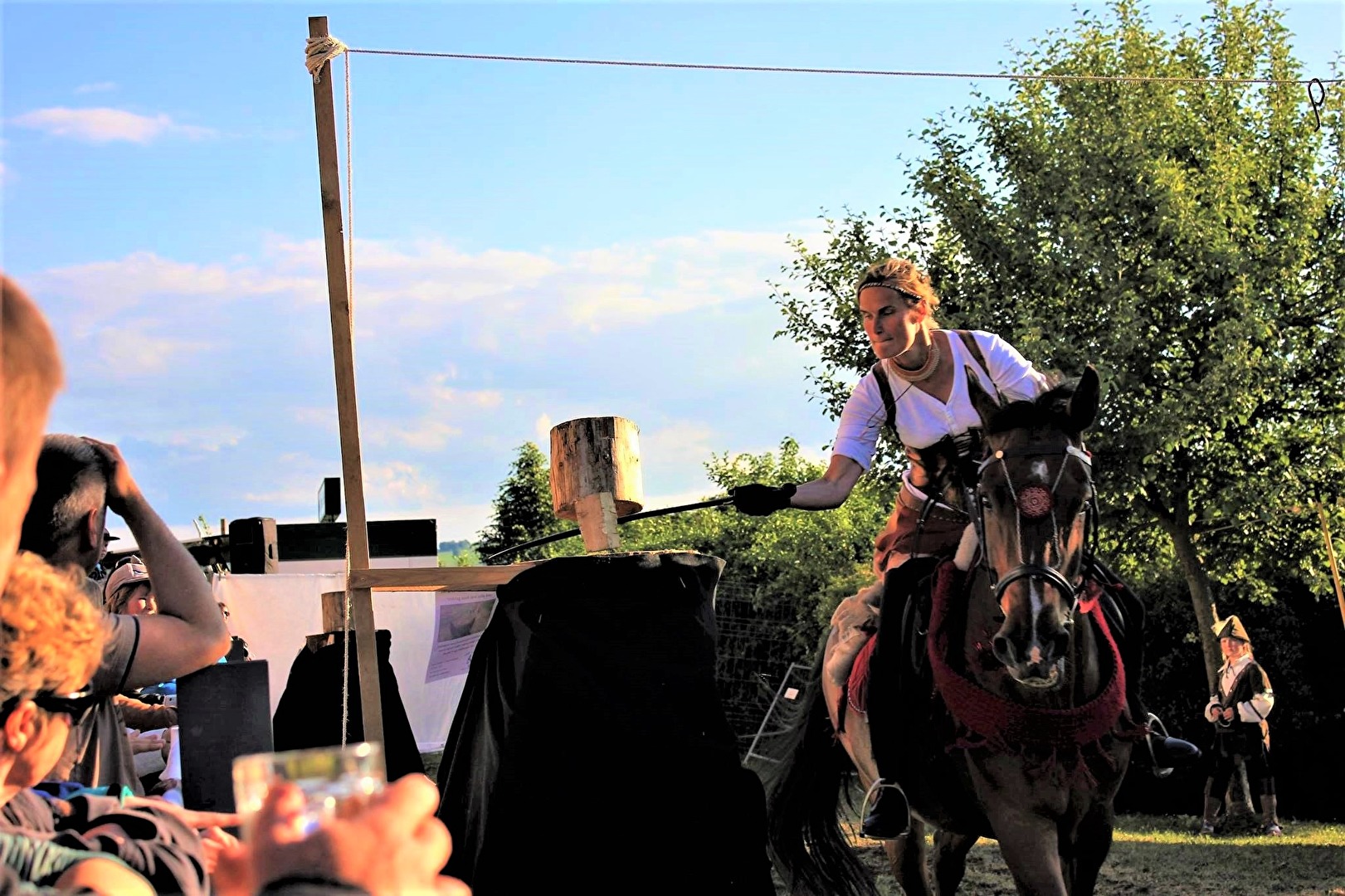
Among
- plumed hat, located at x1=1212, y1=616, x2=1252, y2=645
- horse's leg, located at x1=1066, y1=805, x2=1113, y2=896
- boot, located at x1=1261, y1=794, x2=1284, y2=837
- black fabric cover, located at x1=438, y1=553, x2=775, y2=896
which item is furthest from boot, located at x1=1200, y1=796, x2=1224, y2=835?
black fabric cover, located at x1=438, y1=553, x2=775, y2=896

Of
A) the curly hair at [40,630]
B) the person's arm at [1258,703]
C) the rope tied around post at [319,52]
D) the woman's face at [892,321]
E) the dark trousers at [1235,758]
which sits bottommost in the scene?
the dark trousers at [1235,758]

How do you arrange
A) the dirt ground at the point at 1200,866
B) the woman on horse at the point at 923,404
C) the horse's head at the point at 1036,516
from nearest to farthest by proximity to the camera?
the horse's head at the point at 1036,516
the woman on horse at the point at 923,404
the dirt ground at the point at 1200,866

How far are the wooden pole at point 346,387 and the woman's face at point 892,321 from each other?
6.33ft

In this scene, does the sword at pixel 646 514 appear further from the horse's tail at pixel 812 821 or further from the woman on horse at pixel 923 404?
the horse's tail at pixel 812 821

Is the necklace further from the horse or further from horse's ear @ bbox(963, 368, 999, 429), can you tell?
horse's ear @ bbox(963, 368, 999, 429)

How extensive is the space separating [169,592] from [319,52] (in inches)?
84.1

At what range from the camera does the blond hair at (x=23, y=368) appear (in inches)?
48.0

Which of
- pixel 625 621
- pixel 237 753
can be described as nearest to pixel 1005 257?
pixel 625 621

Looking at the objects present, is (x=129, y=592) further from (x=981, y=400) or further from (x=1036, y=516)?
(x=1036, y=516)

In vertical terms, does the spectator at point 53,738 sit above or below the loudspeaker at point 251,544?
Answer: below

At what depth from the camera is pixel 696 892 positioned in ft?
12.6

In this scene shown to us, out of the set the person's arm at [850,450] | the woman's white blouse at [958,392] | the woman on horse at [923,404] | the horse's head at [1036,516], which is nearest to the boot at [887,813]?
the woman on horse at [923,404]

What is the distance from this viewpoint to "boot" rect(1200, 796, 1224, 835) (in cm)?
1302

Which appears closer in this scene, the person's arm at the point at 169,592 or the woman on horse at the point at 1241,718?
the person's arm at the point at 169,592
